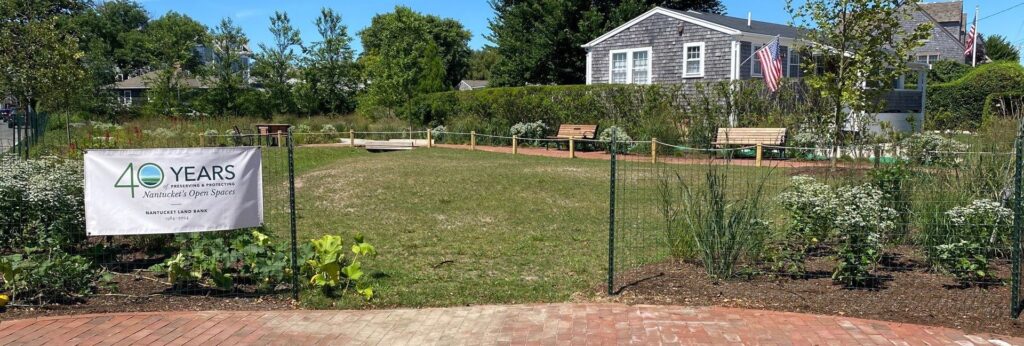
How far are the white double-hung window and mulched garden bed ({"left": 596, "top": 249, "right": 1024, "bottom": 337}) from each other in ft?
62.6

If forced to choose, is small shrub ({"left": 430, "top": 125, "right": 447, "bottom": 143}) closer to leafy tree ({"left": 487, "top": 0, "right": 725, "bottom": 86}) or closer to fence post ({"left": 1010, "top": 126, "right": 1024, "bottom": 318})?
leafy tree ({"left": 487, "top": 0, "right": 725, "bottom": 86})

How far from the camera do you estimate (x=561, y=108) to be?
24859 mm

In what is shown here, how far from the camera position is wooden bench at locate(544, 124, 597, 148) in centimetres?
2292

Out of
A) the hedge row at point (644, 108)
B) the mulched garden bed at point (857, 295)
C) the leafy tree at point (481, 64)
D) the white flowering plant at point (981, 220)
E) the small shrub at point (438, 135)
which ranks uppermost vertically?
the leafy tree at point (481, 64)

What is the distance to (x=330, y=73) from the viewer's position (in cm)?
3975

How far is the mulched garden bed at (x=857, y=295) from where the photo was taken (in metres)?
5.65

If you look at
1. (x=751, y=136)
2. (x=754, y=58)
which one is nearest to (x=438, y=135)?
(x=751, y=136)

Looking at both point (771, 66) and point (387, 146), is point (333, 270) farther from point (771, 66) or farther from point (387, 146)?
point (771, 66)

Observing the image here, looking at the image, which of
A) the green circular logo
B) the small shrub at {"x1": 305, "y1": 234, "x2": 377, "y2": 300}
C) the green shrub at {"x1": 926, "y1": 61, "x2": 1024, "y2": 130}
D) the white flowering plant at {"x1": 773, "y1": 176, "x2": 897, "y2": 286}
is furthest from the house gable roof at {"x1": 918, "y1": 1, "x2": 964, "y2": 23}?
the green circular logo

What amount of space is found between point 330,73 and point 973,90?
103 feet

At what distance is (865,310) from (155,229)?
226 inches

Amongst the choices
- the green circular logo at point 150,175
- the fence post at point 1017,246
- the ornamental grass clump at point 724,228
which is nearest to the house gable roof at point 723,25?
the ornamental grass clump at point 724,228

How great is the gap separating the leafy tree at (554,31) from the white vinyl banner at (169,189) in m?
31.3

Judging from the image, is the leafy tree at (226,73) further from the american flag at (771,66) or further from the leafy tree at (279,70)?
the american flag at (771,66)
